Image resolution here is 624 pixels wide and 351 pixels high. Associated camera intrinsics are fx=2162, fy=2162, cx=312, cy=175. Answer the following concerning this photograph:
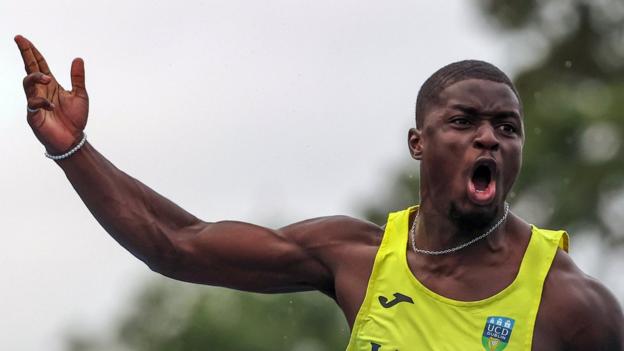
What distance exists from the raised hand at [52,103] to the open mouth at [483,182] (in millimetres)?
1721

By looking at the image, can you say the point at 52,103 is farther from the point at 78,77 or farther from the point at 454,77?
the point at 454,77

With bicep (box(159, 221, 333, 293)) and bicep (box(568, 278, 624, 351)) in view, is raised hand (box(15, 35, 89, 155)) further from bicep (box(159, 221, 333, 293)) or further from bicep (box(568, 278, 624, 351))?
bicep (box(568, 278, 624, 351))

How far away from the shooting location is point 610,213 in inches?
1021

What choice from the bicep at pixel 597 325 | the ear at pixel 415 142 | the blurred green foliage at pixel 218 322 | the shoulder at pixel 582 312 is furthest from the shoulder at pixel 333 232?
the blurred green foliage at pixel 218 322

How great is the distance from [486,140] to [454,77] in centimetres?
43

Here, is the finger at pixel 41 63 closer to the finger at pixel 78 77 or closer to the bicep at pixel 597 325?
the finger at pixel 78 77

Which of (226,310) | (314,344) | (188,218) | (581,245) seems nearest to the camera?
(188,218)

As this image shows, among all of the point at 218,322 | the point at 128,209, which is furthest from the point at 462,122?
the point at 218,322

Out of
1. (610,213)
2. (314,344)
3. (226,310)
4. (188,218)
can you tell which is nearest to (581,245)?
(610,213)

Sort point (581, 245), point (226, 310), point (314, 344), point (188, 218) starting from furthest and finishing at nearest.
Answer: point (226, 310) → point (314, 344) → point (581, 245) → point (188, 218)

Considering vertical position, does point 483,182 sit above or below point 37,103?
above

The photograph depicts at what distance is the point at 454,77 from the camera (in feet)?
31.7

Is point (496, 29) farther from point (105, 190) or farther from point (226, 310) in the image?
point (105, 190)

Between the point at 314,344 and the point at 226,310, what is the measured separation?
2.67 metres
